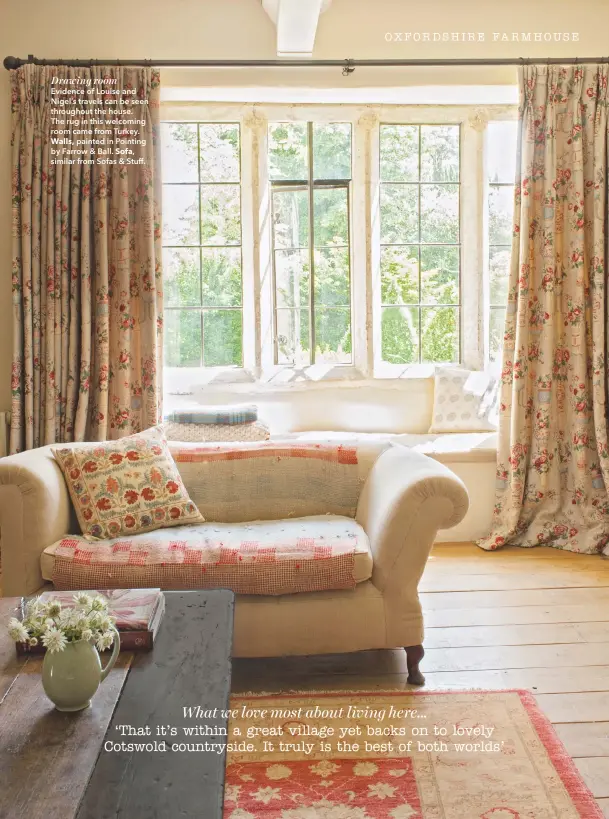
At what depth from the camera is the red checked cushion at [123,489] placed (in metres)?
2.67

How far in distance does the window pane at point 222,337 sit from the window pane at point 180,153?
0.79 m

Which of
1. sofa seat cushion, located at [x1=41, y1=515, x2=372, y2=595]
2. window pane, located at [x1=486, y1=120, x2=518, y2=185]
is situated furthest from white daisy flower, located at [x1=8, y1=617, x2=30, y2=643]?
window pane, located at [x1=486, y1=120, x2=518, y2=185]

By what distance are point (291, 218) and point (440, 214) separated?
2.90ft

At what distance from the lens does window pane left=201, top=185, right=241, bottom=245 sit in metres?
4.44

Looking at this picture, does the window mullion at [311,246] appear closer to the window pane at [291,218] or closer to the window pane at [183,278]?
the window pane at [291,218]

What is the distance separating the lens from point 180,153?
4.41 metres

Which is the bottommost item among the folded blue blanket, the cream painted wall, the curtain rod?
A: the folded blue blanket

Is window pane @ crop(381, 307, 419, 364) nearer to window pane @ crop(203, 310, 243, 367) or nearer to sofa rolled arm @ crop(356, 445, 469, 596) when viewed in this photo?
window pane @ crop(203, 310, 243, 367)

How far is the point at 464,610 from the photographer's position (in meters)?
3.14

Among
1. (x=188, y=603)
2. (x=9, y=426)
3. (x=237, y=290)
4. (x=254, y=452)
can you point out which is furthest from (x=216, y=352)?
(x=188, y=603)

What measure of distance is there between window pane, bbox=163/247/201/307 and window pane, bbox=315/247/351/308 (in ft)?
2.29

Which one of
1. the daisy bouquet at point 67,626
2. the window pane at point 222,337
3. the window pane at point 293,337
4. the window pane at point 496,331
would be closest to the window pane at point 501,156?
the window pane at point 496,331

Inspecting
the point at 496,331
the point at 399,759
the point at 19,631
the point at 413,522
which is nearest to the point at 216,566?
the point at 413,522

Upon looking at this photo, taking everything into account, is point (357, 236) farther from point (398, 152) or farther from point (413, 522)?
point (413, 522)
